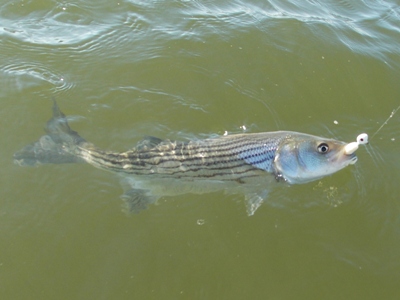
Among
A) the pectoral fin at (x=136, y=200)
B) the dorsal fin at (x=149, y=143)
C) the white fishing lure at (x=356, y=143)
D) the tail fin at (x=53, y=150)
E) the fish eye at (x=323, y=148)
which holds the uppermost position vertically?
the white fishing lure at (x=356, y=143)

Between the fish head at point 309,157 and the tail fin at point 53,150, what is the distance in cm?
255

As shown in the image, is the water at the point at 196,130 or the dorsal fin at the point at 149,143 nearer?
the water at the point at 196,130

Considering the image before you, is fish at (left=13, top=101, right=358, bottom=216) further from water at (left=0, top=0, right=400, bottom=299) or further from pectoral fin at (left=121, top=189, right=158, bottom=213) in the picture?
water at (left=0, top=0, right=400, bottom=299)

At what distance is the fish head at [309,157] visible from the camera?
15.1 ft

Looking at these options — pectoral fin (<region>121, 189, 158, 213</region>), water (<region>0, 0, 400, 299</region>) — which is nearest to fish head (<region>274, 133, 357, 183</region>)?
water (<region>0, 0, 400, 299</region>)

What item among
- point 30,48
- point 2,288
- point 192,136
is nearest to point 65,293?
point 2,288

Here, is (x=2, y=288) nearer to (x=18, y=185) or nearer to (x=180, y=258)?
(x=18, y=185)

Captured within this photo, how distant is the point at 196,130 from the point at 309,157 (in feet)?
6.68

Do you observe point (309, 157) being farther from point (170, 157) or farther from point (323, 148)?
point (170, 157)

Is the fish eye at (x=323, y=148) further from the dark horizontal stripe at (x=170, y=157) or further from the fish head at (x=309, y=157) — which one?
the dark horizontal stripe at (x=170, y=157)

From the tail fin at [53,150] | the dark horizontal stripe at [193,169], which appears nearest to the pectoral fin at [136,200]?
the dark horizontal stripe at [193,169]

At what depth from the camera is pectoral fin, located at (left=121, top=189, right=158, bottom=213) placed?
5.02m

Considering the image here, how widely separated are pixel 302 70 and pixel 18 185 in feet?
17.2

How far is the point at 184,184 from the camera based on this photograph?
16.1ft
